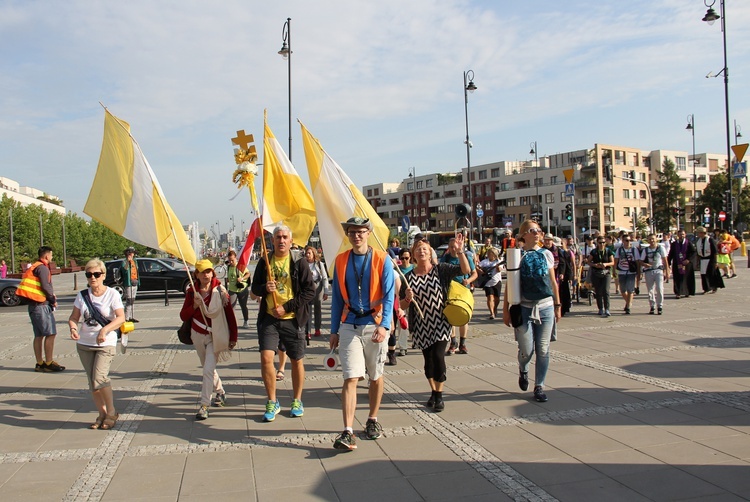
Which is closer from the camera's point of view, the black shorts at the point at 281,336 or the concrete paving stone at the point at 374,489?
the concrete paving stone at the point at 374,489

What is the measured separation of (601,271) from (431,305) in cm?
748

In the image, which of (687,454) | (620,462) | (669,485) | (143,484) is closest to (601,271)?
(687,454)

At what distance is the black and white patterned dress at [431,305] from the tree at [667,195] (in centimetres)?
7988

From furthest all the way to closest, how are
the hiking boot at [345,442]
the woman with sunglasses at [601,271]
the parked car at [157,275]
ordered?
1. the parked car at [157,275]
2. the woman with sunglasses at [601,271]
3. the hiking boot at [345,442]

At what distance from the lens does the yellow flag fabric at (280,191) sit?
6.80 metres

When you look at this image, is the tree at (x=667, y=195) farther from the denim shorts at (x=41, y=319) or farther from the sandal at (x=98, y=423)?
the sandal at (x=98, y=423)

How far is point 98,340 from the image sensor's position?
5.82 meters

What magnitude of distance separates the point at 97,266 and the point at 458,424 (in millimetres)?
3775

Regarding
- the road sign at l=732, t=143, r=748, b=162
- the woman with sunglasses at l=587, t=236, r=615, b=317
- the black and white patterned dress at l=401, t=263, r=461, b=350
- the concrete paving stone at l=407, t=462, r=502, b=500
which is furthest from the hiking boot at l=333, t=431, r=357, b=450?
the road sign at l=732, t=143, r=748, b=162

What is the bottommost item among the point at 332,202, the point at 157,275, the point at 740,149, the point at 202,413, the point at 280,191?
the point at 202,413

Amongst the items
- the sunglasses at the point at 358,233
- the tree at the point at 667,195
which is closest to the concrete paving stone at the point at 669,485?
the sunglasses at the point at 358,233

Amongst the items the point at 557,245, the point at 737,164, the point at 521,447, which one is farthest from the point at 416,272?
the point at 737,164

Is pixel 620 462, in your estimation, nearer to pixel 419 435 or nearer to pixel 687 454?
pixel 687 454

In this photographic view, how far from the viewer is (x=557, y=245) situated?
12383mm
